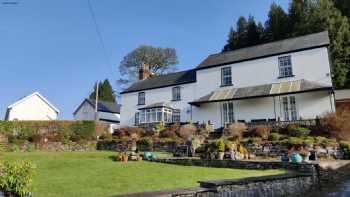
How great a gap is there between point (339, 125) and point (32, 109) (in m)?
42.9

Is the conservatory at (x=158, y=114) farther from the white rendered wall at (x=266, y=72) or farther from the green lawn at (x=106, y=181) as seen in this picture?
the green lawn at (x=106, y=181)

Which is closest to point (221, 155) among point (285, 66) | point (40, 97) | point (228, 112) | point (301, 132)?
point (301, 132)

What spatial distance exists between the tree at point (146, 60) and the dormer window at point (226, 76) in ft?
107

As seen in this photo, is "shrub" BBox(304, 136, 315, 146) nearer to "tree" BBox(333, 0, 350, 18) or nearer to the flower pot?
the flower pot

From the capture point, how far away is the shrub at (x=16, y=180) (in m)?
7.38

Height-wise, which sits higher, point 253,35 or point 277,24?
point 277,24

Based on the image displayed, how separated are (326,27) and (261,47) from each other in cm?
1348

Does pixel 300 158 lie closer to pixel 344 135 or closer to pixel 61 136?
pixel 344 135

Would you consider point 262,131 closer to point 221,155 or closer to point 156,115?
point 221,155

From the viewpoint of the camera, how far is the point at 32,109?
152ft

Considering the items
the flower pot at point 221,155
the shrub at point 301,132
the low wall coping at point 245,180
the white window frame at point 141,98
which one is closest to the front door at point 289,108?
the shrub at point 301,132

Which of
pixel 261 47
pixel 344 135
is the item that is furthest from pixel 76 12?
pixel 261 47

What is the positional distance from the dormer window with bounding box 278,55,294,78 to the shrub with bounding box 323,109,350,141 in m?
7.27

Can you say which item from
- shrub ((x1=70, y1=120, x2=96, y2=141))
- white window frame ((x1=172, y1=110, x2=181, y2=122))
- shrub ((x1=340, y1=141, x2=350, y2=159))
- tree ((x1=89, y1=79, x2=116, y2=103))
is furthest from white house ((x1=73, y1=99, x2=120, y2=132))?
shrub ((x1=340, y1=141, x2=350, y2=159))
